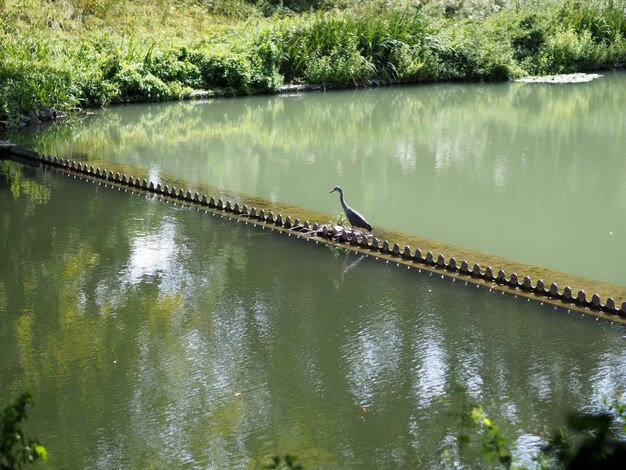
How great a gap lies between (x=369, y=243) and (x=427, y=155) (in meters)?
7.06

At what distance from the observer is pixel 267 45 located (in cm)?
2619

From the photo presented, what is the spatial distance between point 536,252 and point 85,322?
551 cm

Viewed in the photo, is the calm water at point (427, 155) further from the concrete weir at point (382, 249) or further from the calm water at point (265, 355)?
the calm water at point (265, 355)

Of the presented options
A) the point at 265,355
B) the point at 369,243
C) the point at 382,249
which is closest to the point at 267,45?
the point at 369,243

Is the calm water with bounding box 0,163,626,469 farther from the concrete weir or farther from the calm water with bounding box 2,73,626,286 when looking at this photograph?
the calm water with bounding box 2,73,626,286

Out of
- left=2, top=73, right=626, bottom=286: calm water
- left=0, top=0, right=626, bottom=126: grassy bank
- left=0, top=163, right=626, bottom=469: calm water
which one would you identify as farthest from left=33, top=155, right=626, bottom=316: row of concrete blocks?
left=0, top=0, right=626, bottom=126: grassy bank

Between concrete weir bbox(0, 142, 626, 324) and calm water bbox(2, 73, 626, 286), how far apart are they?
126cm

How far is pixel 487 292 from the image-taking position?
29.5ft

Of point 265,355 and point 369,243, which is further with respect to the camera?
point 369,243

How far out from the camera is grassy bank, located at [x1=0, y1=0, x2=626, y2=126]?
22016mm

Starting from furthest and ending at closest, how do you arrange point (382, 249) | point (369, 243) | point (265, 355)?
1. point (369, 243)
2. point (382, 249)
3. point (265, 355)

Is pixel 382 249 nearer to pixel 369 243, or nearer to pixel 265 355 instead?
pixel 369 243

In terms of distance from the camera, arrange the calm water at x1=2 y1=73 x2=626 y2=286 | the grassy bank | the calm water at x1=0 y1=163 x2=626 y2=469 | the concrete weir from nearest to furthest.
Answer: the calm water at x1=0 y1=163 x2=626 y2=469 → the concrete weir → the calm water at x1=2 y1=73 x2=626 y2=286 → the grassy bank

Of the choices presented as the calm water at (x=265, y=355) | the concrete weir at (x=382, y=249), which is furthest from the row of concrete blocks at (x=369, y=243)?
the calm water at (x=265, y=355)
